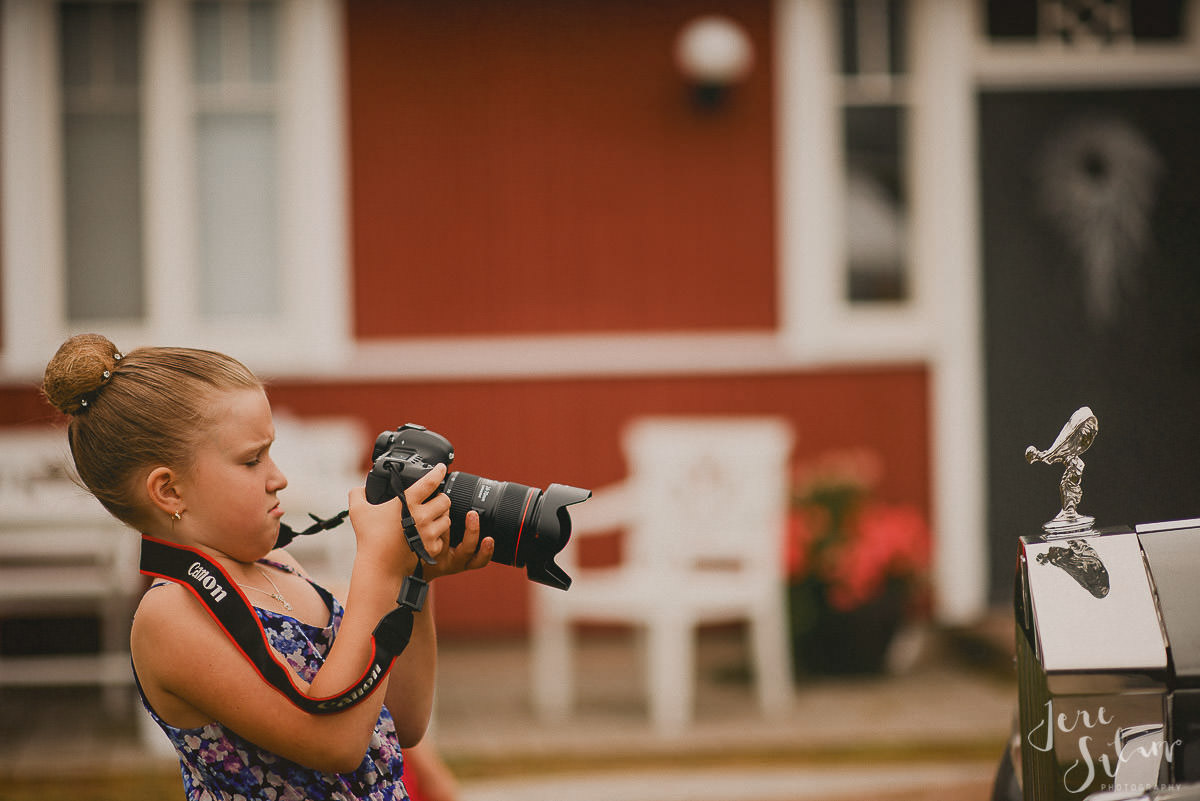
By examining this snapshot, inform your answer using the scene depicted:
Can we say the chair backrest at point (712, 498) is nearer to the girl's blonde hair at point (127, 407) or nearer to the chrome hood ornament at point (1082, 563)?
the girl's blonde hair at point (127, 407)

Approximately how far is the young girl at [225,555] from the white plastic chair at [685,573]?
112 inches

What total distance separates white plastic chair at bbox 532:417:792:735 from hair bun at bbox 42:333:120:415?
9.58 feet

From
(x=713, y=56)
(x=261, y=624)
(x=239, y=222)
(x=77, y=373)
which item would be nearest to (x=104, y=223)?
(x=239, y=222)

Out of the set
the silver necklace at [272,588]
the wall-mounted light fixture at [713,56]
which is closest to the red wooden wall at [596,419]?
the wall-mounted light fixture at [713,56]

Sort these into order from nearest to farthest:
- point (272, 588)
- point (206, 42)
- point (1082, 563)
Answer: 1. point (1082, 563)
2. point (272, 588)
3. point (206, 42)

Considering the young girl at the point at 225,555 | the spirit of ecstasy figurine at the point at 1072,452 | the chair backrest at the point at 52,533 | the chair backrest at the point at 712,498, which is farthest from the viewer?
the chair backrest at the point at 712,498

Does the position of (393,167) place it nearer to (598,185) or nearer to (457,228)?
(457,228)

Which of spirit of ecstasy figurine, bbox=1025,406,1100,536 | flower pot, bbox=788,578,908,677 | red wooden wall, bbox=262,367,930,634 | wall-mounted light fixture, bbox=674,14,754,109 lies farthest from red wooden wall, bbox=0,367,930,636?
spirit of ecstasy figurine, bbox=1025,406,1100,536

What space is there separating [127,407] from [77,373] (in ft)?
0.24

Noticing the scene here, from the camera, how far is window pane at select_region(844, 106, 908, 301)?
577cm

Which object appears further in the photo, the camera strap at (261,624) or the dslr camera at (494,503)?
the dslr camera at (494,503)

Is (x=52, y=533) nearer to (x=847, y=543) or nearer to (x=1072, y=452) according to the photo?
(x=847, y=543)

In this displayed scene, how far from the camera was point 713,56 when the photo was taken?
5430 millimetres

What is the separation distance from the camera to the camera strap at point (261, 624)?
4.91ft
